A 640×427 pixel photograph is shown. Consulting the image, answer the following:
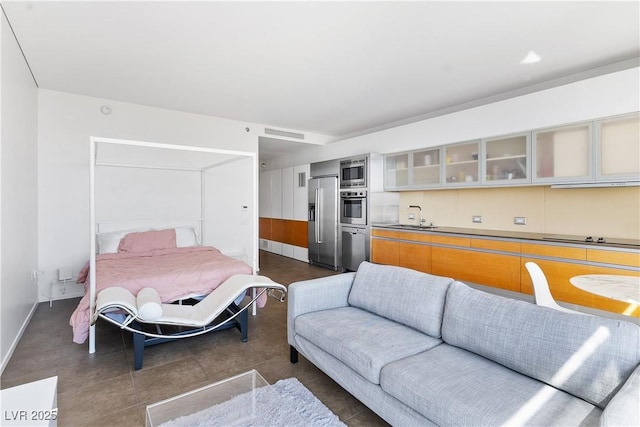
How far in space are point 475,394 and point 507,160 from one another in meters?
3.33

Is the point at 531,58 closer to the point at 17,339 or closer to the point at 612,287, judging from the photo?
the point at 612,287

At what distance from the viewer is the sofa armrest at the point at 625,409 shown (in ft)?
3.25

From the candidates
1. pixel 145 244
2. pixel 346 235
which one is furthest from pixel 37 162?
pixel 346 235

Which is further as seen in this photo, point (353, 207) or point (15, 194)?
point (353, 207)

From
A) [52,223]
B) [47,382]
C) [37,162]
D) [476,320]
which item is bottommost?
[47,382]

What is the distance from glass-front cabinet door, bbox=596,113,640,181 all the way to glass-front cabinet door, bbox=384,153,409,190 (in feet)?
7.75

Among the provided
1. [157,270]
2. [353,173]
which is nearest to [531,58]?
[353,173]

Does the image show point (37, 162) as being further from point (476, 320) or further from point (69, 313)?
point (476, 320)

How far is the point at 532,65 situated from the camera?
3.40 m

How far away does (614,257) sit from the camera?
9.42 feet

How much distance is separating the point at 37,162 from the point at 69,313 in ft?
6.46

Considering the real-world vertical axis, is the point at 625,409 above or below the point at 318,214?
below

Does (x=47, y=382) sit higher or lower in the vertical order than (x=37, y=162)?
lower

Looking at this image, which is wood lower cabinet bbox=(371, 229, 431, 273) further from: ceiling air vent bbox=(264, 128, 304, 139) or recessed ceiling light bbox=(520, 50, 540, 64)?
ceiling air vent bbox=(264, 128, 304, 139)
